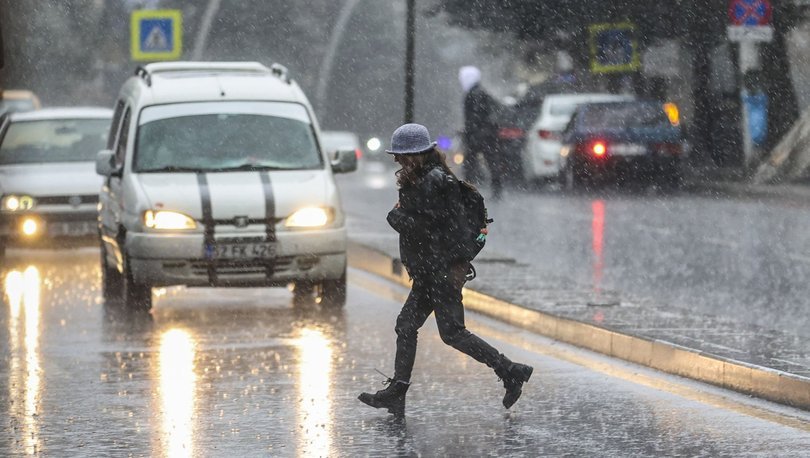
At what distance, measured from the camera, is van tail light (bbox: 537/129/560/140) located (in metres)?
30.5

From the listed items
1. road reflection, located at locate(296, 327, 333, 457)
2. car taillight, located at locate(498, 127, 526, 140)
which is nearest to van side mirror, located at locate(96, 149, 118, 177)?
road reflection, located at locate(296, 327, 333, 457)

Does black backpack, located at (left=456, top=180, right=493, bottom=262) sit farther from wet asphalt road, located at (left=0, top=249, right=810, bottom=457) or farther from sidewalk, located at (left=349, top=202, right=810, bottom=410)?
sidewalk, located at (left=349, top=202, right=810, bottom=410)

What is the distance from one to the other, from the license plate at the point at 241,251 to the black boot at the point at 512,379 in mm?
4673

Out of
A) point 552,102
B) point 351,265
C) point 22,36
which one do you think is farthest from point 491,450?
point 22,36

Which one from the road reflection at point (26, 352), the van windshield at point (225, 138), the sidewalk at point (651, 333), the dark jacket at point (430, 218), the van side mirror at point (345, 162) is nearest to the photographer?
the road reflection at point (26, 352)

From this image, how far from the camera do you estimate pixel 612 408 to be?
8.98 m

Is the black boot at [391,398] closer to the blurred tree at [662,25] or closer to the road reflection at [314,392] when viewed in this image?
the road reflection at [314,392]

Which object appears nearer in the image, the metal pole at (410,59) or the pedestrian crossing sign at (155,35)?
the metal pole at (410,59)

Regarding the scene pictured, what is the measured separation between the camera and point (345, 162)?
14.7 meters

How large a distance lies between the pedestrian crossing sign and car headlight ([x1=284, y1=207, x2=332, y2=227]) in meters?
16.8

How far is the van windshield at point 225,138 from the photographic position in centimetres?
1419

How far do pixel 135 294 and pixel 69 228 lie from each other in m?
4.90

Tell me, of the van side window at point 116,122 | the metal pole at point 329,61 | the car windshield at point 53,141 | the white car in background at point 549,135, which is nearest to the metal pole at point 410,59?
the van side window at point 116,122

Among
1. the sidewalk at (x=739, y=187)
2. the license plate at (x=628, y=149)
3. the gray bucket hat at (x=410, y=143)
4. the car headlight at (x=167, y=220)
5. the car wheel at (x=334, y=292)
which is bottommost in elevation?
the sidewalk at (x=739, y=187)
